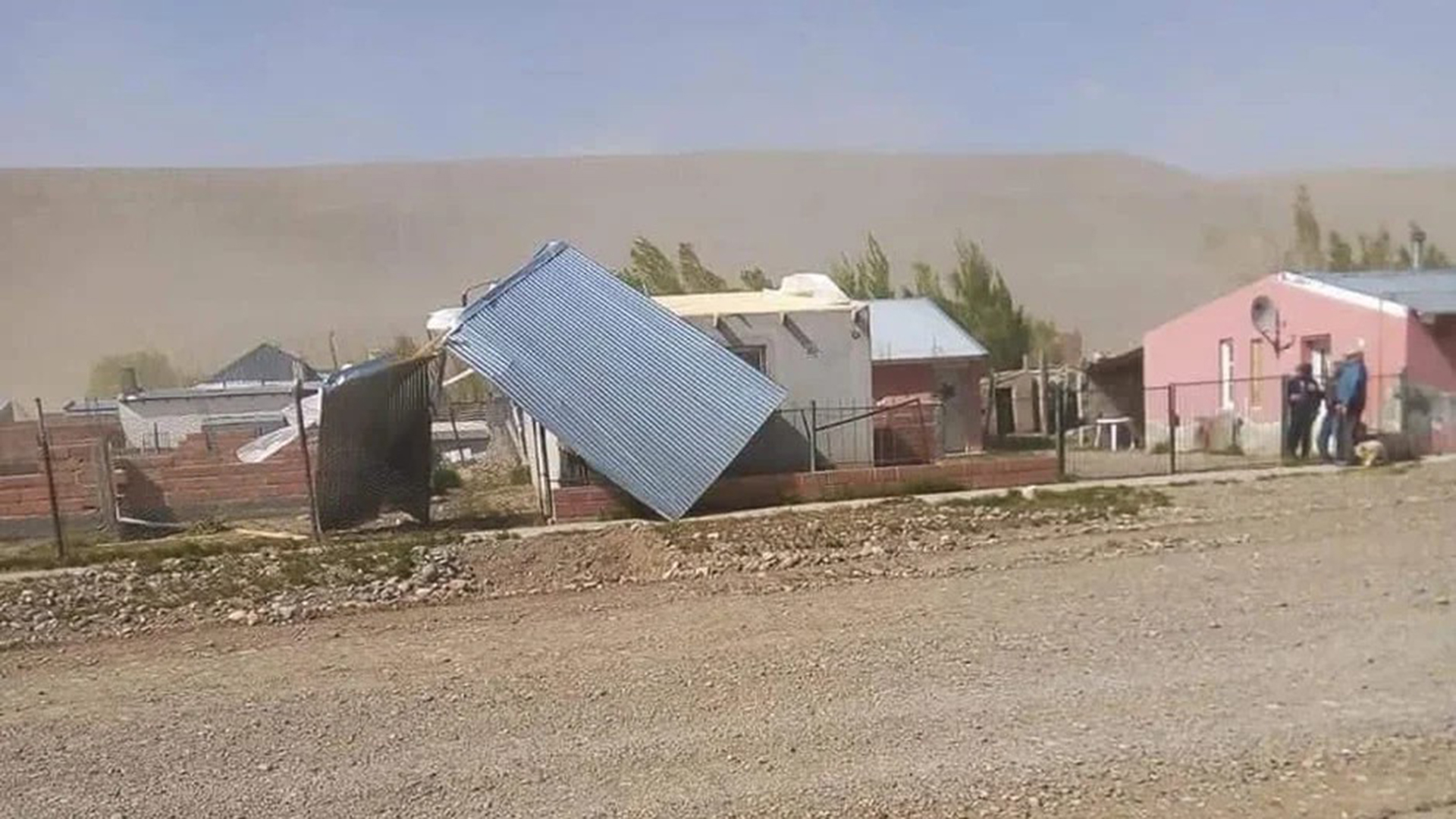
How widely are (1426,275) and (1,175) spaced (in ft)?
419

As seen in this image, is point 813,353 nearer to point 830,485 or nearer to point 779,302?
point 779,302

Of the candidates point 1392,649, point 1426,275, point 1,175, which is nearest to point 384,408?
point 1392,649

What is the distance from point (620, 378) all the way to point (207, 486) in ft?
17.1

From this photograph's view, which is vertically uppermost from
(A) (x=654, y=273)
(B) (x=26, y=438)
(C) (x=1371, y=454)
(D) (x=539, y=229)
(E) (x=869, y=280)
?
(D) (x=539, y=229)

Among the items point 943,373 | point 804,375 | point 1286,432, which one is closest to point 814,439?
point 804,375

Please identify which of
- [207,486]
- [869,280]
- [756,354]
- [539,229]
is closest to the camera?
[207,486]

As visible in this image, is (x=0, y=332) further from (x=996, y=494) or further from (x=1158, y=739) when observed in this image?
(x=1158, y=739)

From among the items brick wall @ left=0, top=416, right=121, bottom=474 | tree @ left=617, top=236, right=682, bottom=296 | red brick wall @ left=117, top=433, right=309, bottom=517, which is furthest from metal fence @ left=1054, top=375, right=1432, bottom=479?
tree @ left=617, top=236, right=682, bottom=296

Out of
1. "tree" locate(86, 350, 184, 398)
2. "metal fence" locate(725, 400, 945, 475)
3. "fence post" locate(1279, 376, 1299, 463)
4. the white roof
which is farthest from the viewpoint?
"tree" locate(86, 350, 184, 398)

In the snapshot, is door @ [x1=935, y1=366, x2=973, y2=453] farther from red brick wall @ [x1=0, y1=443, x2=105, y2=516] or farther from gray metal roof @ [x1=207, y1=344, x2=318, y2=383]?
gray metal roof @ [x1=207, y1=344, x2=318, y2=383]

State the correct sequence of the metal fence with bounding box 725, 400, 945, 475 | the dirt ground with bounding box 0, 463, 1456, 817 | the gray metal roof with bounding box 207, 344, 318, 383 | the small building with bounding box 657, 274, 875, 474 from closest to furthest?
the dirt ground with bounding box 0, 463, 1456, 817 → the metal fence with bounding box 725, 400, 945, 475 → the small building with bounding box 657, 274, 875, 474 → the gray metal roof with bounding box 207, 344, 318, 383

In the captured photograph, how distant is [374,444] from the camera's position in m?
15.5

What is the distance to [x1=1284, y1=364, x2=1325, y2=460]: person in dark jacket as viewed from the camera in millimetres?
17828

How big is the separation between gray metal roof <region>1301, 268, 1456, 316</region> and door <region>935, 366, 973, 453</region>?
8.31 metres
